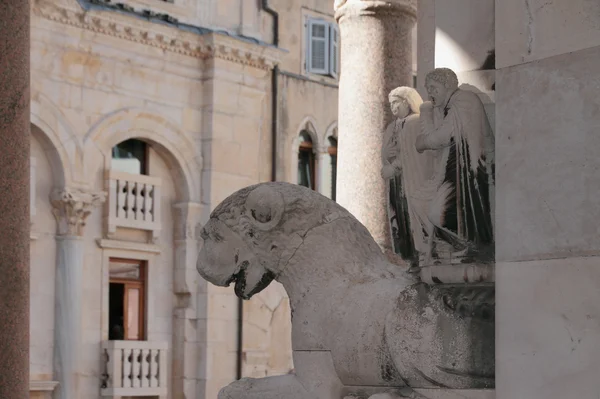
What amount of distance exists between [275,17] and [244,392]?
22561 mm

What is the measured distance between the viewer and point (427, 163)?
5.07 metres

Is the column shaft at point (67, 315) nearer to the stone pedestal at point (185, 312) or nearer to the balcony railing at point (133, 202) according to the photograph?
the balcony railing at point (133, 202)

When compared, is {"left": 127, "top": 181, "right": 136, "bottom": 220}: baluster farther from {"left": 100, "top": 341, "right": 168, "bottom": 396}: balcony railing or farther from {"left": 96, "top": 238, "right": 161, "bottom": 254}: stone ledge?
{"left": 100, "top": 341, "right": 168, "bottom": 396}: balcony railing

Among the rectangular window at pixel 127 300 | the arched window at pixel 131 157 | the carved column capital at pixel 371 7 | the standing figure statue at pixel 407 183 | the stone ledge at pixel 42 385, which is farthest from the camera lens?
the arched window at pixel 131 157

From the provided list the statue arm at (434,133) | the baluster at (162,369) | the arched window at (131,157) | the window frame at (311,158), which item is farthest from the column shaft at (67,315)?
the statue arm at (434,133)

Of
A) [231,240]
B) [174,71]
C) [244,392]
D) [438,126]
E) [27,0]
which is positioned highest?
[174,71]

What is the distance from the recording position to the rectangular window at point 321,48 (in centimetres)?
2838

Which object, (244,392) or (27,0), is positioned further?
(27,0)

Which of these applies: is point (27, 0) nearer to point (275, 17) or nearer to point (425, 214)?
point (425, 214)

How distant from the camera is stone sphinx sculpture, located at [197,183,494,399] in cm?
477

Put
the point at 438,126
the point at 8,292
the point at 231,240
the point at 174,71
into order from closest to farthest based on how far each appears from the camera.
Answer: the point at 438,126
the point at 231,240
the point at 8,292
the point at 174,71

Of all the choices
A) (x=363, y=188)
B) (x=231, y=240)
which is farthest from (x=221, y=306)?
(x=231, y=240)

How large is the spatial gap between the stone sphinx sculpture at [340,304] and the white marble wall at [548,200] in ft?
0.82

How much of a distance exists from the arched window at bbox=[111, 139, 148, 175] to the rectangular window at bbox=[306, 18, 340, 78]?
456cm
